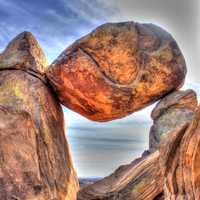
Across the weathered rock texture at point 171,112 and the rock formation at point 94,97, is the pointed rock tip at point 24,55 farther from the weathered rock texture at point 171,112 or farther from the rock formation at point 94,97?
the weathered rock texture at point 171,112

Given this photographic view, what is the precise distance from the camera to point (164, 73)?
383 cm

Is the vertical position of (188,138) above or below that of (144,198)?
above

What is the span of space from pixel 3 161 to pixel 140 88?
4.72 feet

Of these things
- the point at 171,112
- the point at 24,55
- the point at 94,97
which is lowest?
the point at 171,112

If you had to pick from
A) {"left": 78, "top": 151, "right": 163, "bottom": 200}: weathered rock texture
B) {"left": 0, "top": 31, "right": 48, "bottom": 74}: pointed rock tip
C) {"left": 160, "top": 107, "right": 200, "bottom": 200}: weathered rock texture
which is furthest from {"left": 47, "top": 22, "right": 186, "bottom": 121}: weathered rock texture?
{"left": 160, "top": 107, "right": 200, "bottom": 200}: weathered rock texture

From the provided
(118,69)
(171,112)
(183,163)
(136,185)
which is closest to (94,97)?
(118,69)

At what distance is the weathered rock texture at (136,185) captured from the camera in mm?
3533

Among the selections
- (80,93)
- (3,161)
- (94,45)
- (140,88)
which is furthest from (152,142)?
(3,161)

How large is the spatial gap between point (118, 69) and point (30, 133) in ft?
3.29

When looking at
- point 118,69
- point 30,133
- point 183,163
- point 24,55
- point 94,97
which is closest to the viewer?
point 183,163

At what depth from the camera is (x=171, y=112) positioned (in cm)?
386

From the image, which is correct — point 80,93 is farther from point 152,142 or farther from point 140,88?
point 152,142

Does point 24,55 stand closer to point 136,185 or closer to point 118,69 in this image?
point 118,69

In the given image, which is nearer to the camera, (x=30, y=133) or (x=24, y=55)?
(x=30, y=133)
